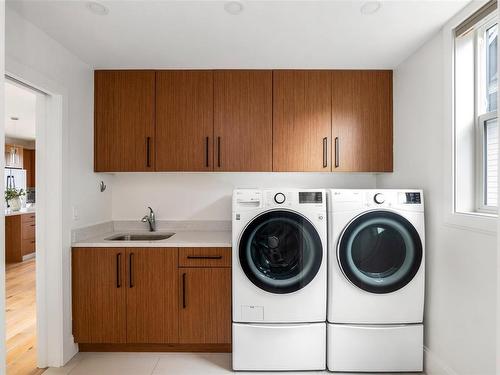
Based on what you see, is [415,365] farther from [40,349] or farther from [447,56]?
[40,349]

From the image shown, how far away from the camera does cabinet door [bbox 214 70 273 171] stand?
8.61ft

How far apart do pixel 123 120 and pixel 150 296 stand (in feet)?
4.75

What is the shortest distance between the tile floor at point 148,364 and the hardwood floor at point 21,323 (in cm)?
23

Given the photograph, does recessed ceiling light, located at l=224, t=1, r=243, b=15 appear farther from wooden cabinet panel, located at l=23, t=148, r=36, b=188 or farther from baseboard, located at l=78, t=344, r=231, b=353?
wooden cabinet panel, located at l=23, t=148, r=36, b=188

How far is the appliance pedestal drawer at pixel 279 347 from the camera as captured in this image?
2154mm

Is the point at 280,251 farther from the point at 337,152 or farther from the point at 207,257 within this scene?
the point at 337,152

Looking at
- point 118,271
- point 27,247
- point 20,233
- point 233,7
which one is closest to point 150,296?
point 118,271

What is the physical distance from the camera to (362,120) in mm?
2639

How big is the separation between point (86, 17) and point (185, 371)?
237 cm

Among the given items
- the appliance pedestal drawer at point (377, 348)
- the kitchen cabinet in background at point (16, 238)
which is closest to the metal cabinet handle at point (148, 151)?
the appliance pedestal drawer at point (377, 348)

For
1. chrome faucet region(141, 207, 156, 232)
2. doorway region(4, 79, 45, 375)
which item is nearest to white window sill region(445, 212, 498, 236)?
chrome faucet region(141, 207, 156, 232)

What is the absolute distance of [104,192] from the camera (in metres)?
2.84

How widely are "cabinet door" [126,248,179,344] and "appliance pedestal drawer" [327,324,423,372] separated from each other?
1190mm

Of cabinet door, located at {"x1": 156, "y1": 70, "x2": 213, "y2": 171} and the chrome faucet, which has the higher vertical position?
cabinet door, located at {"x1": 156, "y1": 70, "x2": 213, "y2": 171}
